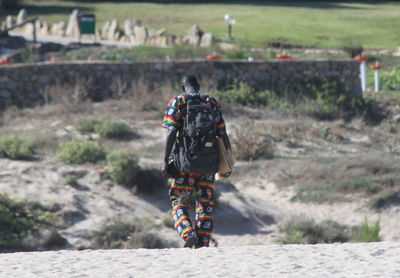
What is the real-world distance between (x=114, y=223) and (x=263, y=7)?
42704mm

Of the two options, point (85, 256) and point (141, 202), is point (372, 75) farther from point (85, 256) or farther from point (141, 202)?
point (85, 256)

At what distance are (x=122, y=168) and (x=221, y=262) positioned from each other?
5.91 meters

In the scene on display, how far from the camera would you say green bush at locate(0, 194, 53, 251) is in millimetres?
8641

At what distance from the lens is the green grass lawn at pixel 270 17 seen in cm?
3250

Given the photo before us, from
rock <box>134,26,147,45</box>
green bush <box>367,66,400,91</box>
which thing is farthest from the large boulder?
green bush <box>367,66,400,91</box>

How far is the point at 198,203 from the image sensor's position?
6.16m

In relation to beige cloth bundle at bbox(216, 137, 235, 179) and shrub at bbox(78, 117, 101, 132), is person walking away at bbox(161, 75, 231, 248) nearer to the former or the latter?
beige cloth bundle at bbox(216, 137, 235, 179)

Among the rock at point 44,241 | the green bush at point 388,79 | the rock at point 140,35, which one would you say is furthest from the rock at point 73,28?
the rock at point 44,241

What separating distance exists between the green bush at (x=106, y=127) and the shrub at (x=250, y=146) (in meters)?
2.26

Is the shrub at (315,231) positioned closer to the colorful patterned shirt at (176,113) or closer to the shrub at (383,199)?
the shrub at (383,199)

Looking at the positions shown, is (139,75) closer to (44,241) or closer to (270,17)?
(44,241)

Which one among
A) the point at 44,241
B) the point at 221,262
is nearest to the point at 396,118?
the point at 44,241

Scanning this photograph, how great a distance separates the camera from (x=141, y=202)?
10430mm

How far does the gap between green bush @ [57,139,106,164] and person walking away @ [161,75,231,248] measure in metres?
5.34
